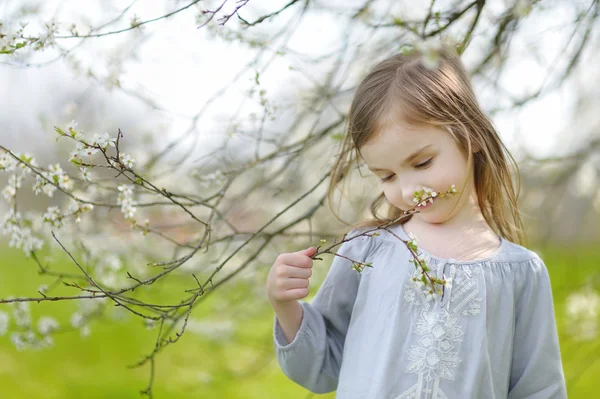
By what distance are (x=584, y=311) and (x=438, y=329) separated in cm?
221

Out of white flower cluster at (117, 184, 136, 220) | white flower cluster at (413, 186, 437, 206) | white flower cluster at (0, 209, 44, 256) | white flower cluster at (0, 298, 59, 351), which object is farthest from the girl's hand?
white flower cluster at (0, 298, 59, 351)

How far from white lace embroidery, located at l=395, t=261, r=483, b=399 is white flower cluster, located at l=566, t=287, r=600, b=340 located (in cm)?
181

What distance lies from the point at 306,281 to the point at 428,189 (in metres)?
0.31

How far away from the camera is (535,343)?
130cm

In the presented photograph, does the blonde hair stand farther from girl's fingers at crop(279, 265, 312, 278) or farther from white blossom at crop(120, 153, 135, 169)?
white blossom at crop(120, 153, 135, 169)

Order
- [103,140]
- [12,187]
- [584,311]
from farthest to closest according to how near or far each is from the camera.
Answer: [584,311] < [12,187] < [103,140]

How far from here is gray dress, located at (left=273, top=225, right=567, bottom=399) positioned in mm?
1234

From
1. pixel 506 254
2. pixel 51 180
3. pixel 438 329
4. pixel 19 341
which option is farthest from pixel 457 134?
pixel 19 341

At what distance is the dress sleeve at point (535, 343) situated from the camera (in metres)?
1.29

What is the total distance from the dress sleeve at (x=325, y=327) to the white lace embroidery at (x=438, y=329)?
0.18 metres

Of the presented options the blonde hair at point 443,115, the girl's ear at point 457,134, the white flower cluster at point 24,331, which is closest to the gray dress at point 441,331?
the blonde hair at point 443,115

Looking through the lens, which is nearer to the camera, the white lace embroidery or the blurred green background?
the white lace embroidery

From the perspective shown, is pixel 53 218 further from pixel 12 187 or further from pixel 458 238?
pixel 458 238

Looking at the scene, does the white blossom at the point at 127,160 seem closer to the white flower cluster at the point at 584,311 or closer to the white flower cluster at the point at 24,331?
the white flower cluster at the point at 24,331
